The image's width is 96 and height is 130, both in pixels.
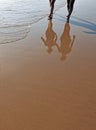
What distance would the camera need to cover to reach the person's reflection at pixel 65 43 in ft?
22.1

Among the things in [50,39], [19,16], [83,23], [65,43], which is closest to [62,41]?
[65,43]

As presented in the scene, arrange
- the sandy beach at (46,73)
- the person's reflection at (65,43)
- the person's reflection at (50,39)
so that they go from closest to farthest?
1. the sandy beach at (46,73)
2. the person's reflection at (65,43)
3. the person's reflection at (50,39)

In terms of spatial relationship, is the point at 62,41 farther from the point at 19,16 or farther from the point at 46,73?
the point at 19,16

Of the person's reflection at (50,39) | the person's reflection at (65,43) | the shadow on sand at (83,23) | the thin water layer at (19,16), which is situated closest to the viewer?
the person's reflection at (65,43)

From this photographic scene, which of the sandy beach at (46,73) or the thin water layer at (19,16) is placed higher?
the sandy beach at (46,73)

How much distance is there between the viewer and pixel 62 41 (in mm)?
7520

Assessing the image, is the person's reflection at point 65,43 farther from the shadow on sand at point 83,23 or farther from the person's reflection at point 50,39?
the shadow on sand at point 83,23

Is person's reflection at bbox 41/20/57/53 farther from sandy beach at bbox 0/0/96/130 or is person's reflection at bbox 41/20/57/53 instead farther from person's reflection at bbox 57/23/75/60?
person's reflection at bbox 57/23/75/60

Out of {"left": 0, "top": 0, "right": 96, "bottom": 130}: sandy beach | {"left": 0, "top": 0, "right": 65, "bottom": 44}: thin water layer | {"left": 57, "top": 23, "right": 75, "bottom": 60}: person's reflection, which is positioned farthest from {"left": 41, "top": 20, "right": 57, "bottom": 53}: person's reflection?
{"left": 0, "top": 0, "right": 65, "bottom": 44}: thin water layer

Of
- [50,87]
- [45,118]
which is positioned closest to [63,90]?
[50,87]

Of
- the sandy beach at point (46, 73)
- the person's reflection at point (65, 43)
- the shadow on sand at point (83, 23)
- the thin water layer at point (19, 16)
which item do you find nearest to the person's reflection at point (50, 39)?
the sandy beach at point (46, 73)

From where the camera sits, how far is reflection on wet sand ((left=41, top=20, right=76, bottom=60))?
22.4 ft

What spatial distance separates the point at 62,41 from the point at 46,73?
2.21 metres

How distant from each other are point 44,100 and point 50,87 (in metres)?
0.47
